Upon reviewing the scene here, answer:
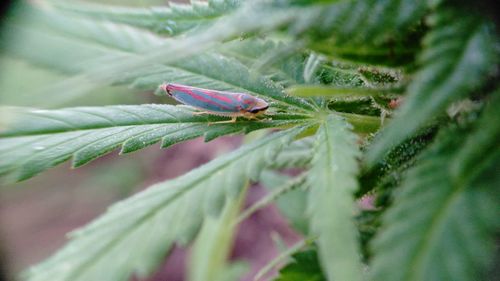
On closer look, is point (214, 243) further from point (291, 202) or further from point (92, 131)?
point (92, 131)

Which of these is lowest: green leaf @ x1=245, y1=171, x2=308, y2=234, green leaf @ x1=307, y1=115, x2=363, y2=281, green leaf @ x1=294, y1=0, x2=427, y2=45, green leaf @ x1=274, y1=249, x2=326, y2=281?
green leaf @ x1=245, y1=171, x2=308, y2=234

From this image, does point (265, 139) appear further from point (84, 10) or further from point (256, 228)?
point (256, 228)

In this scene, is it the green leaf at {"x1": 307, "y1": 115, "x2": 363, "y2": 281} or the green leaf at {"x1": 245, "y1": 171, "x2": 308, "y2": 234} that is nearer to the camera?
the green leaf at {"x1": 307, "y1": 115, "x2": 363, "y2": 281}

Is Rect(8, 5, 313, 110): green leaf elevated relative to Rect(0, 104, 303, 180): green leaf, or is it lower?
elevated

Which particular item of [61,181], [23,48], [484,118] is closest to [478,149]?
[484,118]

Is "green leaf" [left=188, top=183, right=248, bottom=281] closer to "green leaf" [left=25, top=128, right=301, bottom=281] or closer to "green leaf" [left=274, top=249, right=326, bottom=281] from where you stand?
"green leaf" [left=274, top=249, right=326, bottom=281]

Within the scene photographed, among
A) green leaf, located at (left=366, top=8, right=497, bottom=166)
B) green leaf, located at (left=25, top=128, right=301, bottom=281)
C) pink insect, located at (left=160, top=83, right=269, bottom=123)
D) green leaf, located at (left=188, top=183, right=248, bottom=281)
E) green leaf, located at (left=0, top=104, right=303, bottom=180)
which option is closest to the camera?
green leaf, located at (left=366, top=8, right=497, bottom=166)

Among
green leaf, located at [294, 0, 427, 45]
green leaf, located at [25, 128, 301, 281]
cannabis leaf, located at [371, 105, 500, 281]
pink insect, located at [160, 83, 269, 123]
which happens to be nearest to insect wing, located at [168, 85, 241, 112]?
pink insect, located at [160, 83, 269, 123]

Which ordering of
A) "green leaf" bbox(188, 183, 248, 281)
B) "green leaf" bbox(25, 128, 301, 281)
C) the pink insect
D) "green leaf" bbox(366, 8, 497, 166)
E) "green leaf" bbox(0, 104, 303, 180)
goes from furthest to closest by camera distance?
1. "green leaf" bbox(188, 183, 248, 281)
2. the pink insect
3. "green leaf" bbox(0, 104, 303, 180)
4. "green leaf" bbox(25, 128, 301, 281)
5. "green leaf" bbox(366, 8, 497, 166)
